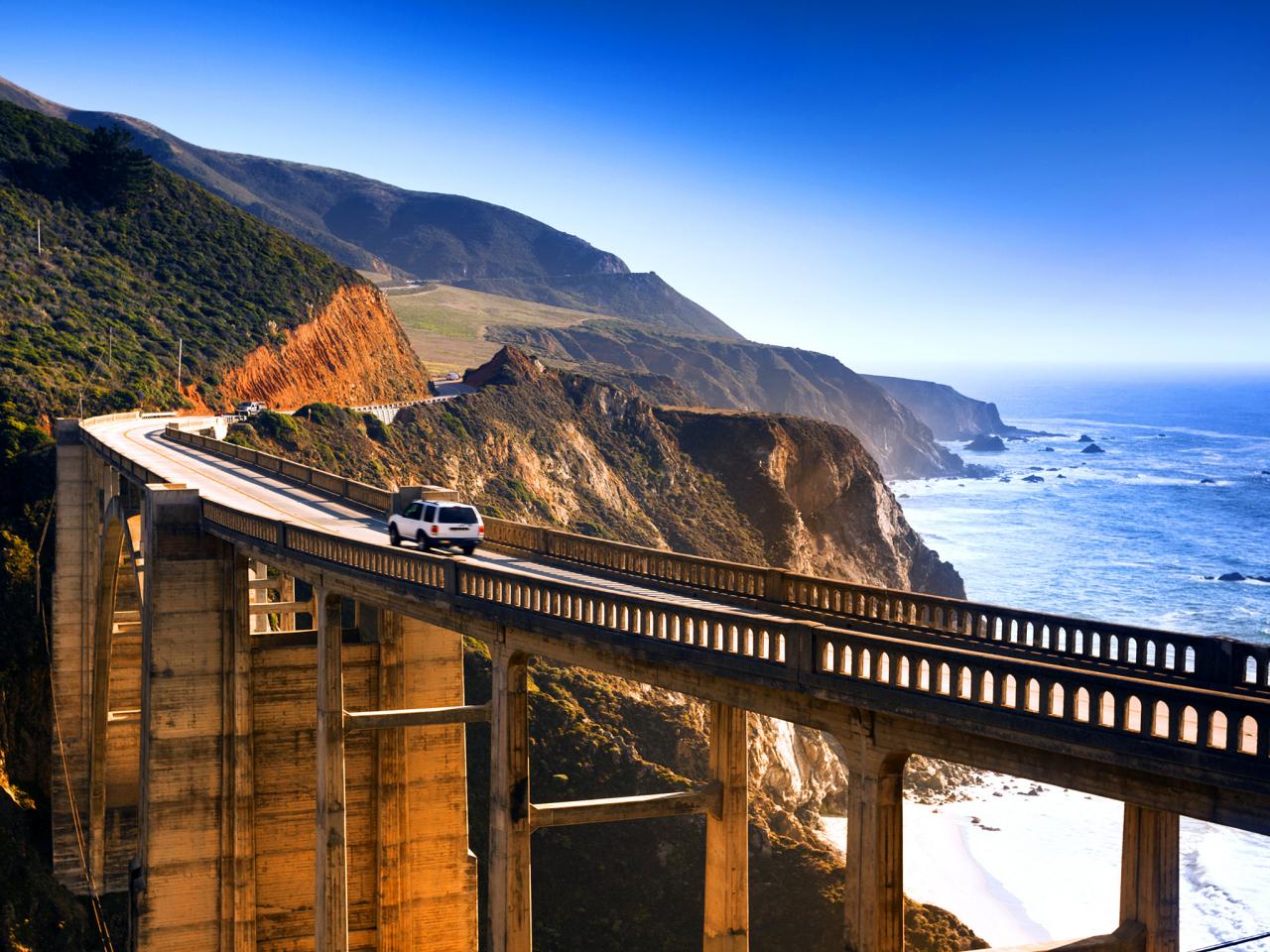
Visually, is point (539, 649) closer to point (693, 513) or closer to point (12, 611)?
point (12, 611)

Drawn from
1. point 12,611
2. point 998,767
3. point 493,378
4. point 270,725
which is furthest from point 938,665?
point 493,378

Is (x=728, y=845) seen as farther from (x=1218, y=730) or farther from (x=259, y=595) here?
(x=259, y=595)

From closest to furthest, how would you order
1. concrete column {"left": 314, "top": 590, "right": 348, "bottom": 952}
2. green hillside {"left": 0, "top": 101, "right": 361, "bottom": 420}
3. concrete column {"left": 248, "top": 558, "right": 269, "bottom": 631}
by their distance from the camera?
1. concrete column {"left": 314, "top": 590, "right": 348, "bottom": 952}
2. concrete column {"left": 248, "top": 558, "right": 269, "bottom": 631}
3. green hillside {"left": 0, "top": 101, "right": 361, "bottom": 420}

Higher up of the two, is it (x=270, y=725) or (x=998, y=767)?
(x=998, y=767)

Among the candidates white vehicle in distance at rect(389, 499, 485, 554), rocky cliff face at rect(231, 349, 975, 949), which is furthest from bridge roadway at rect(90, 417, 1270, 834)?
rocky cliff face at rect(231, 349, 975, 949)

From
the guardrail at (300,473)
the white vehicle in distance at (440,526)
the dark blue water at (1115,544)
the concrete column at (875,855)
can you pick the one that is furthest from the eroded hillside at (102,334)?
the dark blue water at (1115,544)

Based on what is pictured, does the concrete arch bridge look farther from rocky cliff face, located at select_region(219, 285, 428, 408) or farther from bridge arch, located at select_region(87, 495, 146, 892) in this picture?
rocky cliff face, located at select_region(219, 285, 428, 408)
